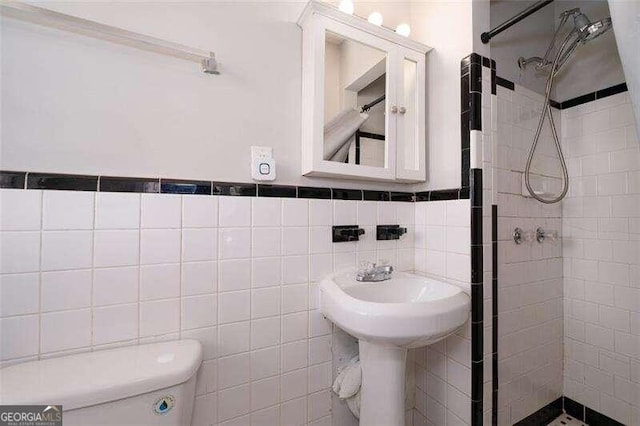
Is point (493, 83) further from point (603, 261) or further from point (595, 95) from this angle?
point (603, 261)

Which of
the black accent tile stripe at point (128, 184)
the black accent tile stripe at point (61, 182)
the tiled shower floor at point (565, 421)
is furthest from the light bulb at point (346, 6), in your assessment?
the tiled shower floor at point (565, 421)

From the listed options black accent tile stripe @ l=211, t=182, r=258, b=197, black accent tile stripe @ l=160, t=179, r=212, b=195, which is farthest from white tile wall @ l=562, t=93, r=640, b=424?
black accent tile stripe @ l=160, t=179, r=212, b=195

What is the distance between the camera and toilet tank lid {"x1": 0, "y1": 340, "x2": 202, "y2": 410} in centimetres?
57

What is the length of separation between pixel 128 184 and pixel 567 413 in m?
2.45

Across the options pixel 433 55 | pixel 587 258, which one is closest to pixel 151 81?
pixel 433 55

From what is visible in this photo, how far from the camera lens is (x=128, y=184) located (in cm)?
81

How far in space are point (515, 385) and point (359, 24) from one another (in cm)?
180

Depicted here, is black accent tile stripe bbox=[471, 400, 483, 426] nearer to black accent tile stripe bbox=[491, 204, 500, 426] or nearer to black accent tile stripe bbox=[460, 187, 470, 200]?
black accent tile stripe bbox=[491, 204, 500, 426]

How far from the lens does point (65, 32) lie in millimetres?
759

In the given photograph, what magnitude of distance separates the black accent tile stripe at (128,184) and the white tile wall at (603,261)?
2.08 m

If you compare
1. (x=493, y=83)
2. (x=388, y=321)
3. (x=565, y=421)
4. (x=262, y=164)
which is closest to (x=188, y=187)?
(x=262, y=164)

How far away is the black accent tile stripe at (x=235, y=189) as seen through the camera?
915 millimetres

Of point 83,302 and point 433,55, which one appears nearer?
point 83,302

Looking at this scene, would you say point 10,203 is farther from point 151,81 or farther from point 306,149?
point 306,149
